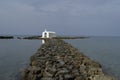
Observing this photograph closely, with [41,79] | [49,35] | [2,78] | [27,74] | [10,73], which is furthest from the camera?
[49,35]

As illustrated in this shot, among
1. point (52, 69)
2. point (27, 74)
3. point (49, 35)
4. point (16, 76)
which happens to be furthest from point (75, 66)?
point (49, 35)

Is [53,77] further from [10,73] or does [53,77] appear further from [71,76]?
[10,73]

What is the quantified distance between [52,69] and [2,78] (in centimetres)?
335

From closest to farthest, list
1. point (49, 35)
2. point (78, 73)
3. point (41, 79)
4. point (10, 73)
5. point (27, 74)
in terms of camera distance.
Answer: point (41, 79), point (78, 73), point (27, 74), point (10, 73), point (49, 35)

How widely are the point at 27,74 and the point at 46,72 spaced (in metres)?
1.63

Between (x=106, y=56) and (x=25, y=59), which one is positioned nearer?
(x=25, y=59)

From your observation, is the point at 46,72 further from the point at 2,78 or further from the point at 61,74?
the point at 2,78

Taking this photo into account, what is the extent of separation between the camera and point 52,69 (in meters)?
12.1

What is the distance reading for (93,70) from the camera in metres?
11.4

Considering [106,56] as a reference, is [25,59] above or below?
above

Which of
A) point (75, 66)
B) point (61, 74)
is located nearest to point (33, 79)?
point (61, 74)

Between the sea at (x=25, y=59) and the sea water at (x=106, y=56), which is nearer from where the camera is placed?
the sea at (x=25, y=59)

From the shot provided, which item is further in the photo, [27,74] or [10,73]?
[10,73]

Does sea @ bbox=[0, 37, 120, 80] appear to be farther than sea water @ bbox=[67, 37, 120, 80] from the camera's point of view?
No
